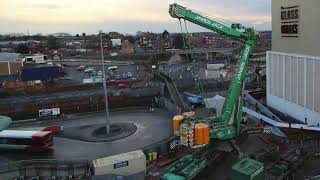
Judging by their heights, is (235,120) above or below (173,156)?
above

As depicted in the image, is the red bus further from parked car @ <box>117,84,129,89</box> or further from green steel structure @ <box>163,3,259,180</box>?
parked car @ <box>117,84,129,89</box>

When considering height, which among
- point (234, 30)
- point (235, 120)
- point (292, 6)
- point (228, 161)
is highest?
point (292, 6)

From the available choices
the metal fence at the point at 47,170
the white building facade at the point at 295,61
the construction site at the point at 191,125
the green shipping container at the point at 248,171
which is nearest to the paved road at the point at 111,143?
the construction site at the point at 191,125

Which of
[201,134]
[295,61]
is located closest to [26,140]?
[201,134]

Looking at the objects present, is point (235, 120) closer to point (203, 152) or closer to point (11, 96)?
point (203, 152)

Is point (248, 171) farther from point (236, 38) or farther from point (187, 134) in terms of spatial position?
point (236, 38)

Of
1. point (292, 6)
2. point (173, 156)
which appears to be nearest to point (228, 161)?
point (173, 156)
